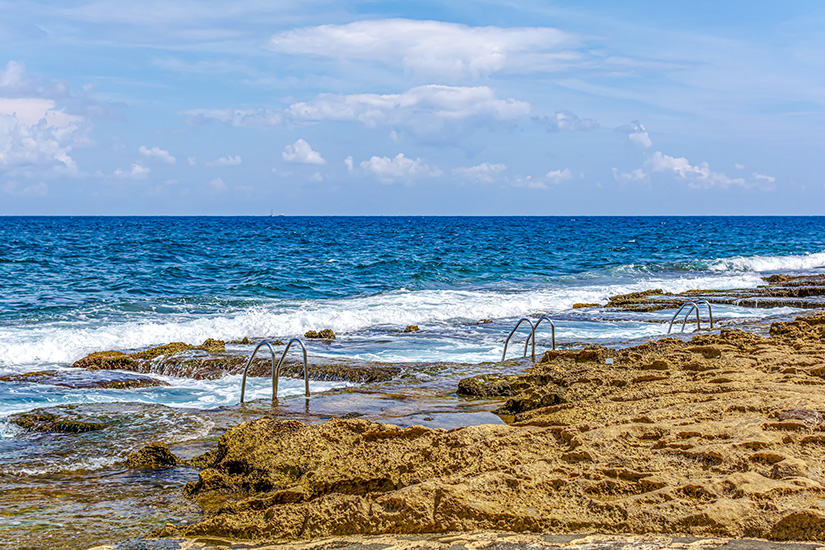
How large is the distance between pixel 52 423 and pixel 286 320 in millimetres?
9478

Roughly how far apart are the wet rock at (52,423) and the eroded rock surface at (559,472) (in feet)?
7.57

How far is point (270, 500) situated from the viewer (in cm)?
418

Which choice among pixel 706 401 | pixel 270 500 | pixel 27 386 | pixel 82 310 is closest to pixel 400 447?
pixel 270 500

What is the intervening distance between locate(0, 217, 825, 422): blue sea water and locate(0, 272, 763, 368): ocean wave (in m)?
0.04

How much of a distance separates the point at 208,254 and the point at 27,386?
90.2 feet

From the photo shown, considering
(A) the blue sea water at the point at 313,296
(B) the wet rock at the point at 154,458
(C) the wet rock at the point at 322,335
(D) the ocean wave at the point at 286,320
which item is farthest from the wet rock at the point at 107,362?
(B) the wet rock at the point at 154,458

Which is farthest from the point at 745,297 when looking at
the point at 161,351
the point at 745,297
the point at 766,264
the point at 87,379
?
the point at 87,379

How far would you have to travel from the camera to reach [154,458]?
5715mm

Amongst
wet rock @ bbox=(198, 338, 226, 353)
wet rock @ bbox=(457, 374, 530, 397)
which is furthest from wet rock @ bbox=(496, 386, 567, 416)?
wet rock @ bbox=(198, 338, 226, 353)

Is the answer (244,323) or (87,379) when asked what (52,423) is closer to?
(87,379)

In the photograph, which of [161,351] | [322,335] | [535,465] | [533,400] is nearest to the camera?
[535,465]

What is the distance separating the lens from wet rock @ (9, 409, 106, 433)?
706 cm

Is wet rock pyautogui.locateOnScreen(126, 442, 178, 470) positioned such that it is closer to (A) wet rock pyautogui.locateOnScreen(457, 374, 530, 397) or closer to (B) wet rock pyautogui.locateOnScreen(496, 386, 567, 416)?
(B) wet rock pyautogui.locateOnScreen(496, 386, 567, 416)

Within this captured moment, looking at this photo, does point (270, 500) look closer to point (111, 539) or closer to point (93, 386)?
point (111, 539)
